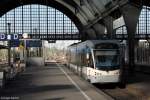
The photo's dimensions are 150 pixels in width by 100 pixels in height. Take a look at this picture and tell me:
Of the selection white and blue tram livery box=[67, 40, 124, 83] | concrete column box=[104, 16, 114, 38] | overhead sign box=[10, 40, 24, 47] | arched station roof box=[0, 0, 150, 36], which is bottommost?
white and blue tram livery box=[67, 40, 124, 83]

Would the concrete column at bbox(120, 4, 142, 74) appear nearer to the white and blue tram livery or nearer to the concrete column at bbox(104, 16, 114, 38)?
the concrete column at bbox(104, 16, 114, 38)

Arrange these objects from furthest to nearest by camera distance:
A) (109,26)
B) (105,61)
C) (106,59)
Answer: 1. (109,26)
2. (106,59)
3. (105,61)

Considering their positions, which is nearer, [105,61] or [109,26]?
[105,61]

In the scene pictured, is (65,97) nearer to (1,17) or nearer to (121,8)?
(121,8)

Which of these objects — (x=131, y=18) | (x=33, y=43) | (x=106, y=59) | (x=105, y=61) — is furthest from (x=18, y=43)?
(x=105, y=61)

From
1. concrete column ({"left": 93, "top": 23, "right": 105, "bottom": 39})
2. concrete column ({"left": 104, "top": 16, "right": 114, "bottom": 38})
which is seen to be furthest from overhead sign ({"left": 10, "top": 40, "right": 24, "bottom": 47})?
concrete column ({"left": 93, "top": 23, "right": 105, "bottom": 39})

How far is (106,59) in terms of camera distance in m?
27.9

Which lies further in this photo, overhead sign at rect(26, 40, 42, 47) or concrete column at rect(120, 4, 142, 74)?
overhead sign at rect(26, 40, 42, 47)

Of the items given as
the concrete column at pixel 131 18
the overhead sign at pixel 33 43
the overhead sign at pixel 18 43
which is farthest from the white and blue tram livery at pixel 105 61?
the overhead sign at pixel 33 43

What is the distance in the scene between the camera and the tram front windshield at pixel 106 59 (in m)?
Answer: 27.5

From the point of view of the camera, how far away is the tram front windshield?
90.1ft

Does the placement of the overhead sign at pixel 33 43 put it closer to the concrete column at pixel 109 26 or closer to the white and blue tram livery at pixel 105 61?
the concrete column at pixel 109 26

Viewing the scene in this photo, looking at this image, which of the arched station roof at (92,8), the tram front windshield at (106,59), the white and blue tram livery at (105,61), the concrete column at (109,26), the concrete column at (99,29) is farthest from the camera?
the concrete column at (99,29)

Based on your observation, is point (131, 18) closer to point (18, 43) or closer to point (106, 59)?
point (106, 59)
